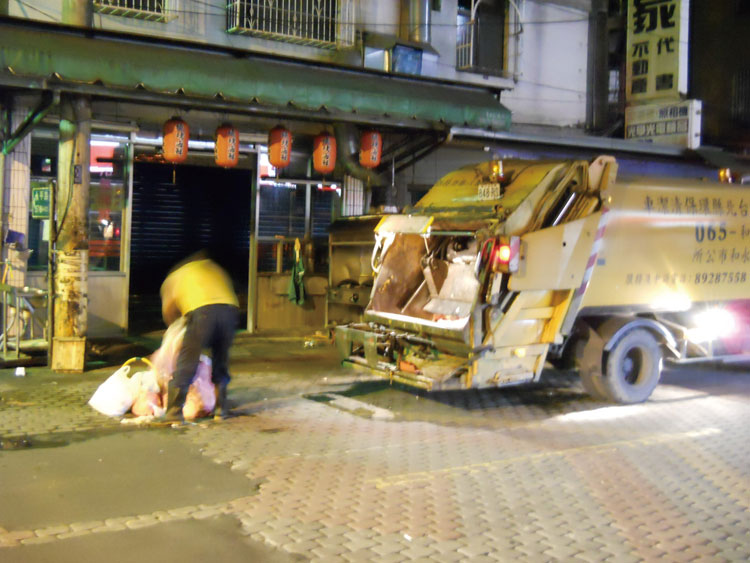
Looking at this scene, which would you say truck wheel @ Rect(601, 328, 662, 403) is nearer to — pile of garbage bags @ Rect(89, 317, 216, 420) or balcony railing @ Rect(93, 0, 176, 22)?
pile of garbage bags @ Rect(89, 317, 216, 420)

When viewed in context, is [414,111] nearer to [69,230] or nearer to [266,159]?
[266,159]

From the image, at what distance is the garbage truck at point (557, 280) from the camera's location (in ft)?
26.1

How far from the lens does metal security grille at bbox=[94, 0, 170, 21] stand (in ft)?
39.6

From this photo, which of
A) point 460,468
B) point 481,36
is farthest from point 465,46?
point 460,468

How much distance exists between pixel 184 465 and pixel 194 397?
60.3 inches

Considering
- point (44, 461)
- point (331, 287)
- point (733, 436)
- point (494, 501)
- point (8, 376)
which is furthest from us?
point (331, 287)

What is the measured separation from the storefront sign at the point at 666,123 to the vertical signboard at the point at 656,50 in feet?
0.76

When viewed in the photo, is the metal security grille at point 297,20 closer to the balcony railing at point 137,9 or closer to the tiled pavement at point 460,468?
the balcony railing at point 137,9

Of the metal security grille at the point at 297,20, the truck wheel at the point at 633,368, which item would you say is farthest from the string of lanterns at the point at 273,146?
the truck wheel at the point at 633,368

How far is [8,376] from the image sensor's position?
961 centimetres

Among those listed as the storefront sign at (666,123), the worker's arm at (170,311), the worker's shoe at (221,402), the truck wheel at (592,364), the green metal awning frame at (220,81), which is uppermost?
the storefront sign at (666,123)

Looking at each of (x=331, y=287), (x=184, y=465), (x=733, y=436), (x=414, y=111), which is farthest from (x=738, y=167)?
(x=184, y=465)

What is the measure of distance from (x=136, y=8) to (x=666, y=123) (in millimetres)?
11179

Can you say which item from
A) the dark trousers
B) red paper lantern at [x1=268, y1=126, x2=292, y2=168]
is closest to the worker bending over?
the dark trousers
